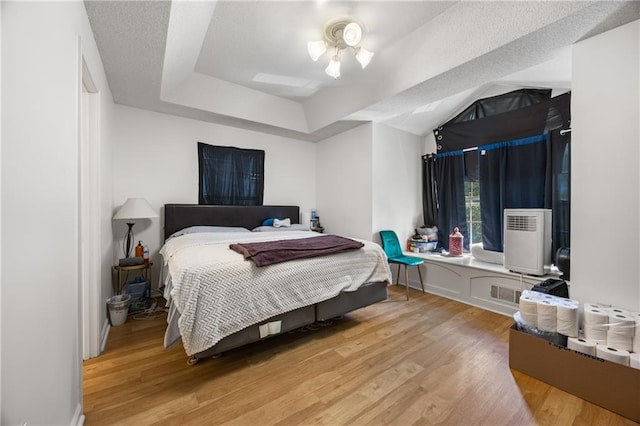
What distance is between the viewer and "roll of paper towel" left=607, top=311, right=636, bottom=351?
146 centimetres

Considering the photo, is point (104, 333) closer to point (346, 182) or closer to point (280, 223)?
point (280, 223)

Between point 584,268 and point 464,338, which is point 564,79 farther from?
point 464,338

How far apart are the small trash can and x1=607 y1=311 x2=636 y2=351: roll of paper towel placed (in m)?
3.78

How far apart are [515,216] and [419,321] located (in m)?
1.62

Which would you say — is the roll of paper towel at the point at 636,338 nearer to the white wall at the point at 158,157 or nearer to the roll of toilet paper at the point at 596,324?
the roll of toilet paper at the point at 596,324

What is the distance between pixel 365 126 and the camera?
144 inches

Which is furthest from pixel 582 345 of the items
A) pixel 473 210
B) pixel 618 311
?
pixel 473 210

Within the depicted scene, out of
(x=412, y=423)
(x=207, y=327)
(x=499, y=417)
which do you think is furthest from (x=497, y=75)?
(x=207, y=327)

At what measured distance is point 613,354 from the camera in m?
1.43

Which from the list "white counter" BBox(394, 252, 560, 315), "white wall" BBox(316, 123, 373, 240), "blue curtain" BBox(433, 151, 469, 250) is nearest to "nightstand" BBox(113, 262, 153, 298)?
"white wall" BBox(316, 123, 373, 240)

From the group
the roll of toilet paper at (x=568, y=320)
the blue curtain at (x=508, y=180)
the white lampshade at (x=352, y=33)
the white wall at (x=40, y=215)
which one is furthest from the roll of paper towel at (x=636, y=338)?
the white wall at (x=40, y=215)

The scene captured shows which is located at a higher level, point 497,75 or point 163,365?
point 497,75

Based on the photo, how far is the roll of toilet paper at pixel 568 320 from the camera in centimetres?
164

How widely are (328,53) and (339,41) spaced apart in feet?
1.16
